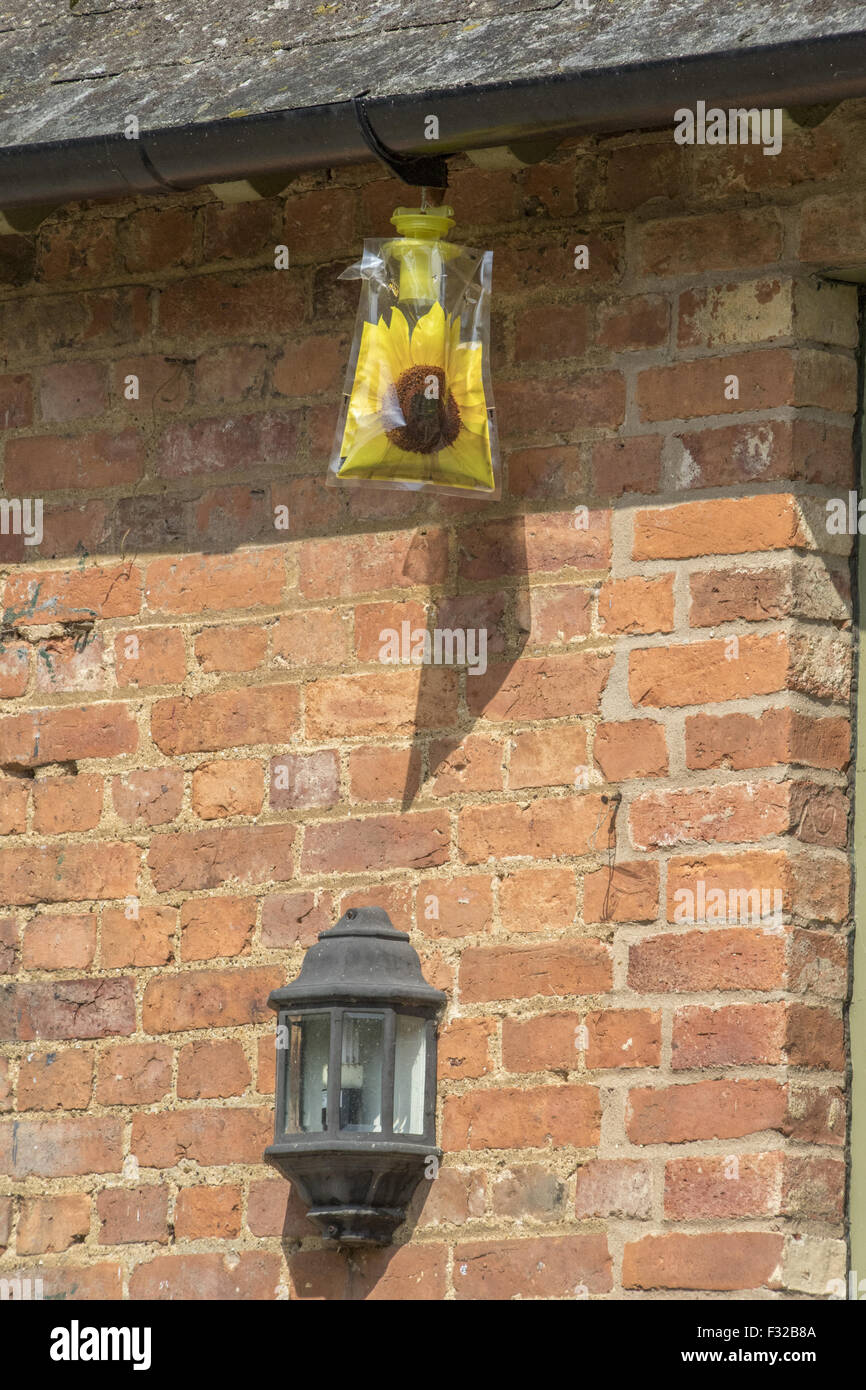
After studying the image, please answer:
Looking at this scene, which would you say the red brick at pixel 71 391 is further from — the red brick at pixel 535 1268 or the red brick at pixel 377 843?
the red brick at pixel 535 1268

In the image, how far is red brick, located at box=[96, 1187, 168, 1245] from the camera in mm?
4484

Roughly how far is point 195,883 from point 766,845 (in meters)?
1.13

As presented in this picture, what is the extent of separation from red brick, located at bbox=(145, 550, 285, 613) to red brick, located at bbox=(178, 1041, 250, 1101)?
0.85 metres

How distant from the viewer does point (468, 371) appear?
14.1 ft

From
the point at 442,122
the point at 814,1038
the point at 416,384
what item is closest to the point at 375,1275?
the point at 814,1038

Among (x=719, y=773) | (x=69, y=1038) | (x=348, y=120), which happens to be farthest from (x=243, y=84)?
(x=69, y=1038)

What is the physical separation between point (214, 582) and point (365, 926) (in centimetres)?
81

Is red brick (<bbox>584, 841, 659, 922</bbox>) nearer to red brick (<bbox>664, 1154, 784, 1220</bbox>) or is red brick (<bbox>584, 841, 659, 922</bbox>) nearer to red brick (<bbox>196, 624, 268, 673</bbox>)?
red brick (<bbox>664, 1154, 784, 1220</bbox>)

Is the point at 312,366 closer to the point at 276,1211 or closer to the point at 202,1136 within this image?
the point at 202,1136

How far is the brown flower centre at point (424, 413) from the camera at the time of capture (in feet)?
13.9

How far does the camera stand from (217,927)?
4.58 meters

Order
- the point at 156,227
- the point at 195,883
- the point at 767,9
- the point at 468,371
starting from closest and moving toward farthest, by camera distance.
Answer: the point at 767,9 < the point at 468,371 < the point at 195,883 < the point at 156,227

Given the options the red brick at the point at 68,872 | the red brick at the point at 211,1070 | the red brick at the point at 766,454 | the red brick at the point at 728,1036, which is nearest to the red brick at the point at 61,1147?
the red brick at the point at 211,1070

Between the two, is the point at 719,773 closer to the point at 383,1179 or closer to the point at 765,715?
the point at 765,715
